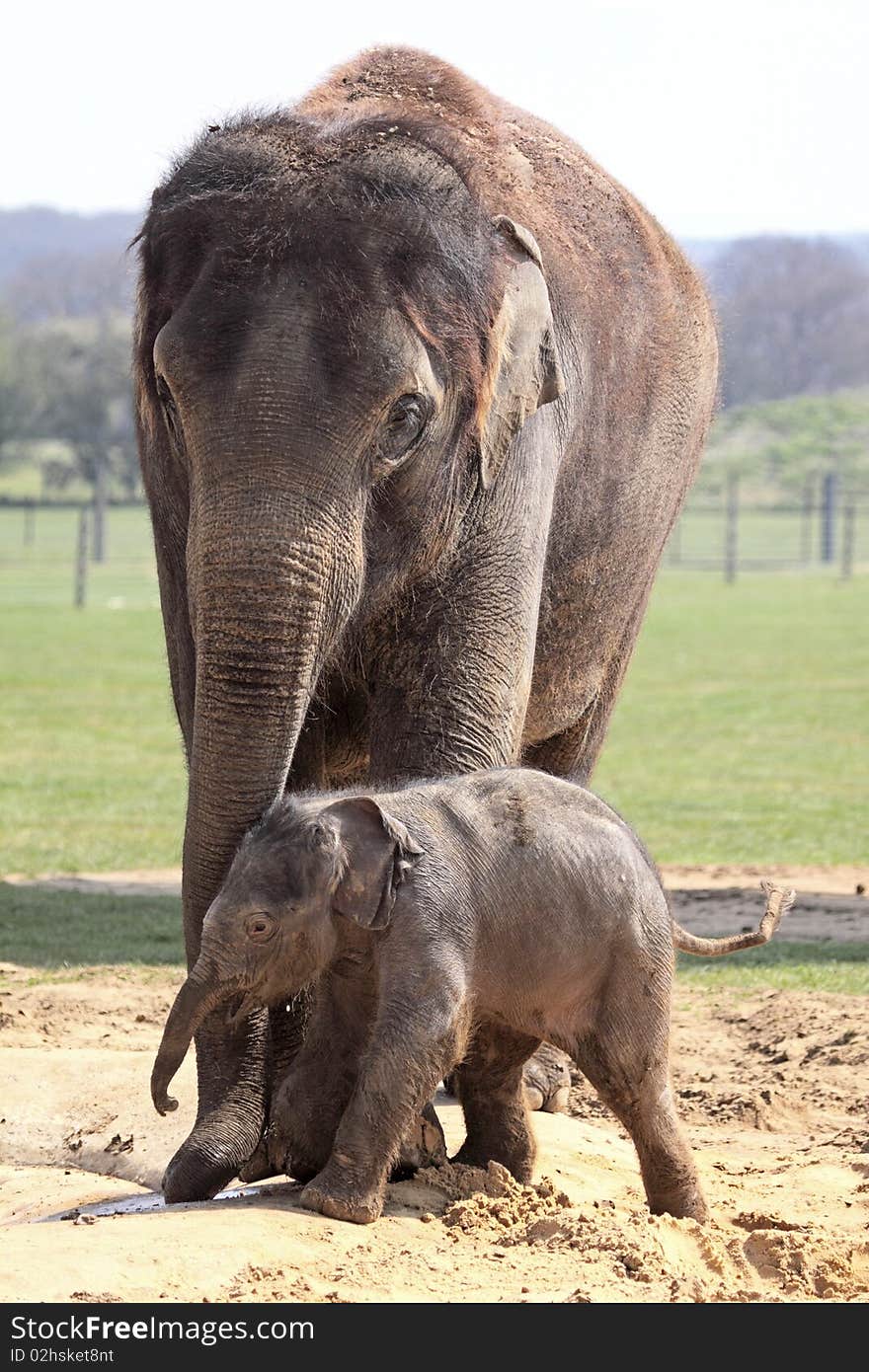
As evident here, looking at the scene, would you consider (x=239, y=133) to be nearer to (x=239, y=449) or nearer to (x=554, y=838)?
(x=239, y=449)

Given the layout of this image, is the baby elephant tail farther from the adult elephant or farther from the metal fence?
the metal fence

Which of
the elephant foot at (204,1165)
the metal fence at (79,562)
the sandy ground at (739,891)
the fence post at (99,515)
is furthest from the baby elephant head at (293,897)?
the fence post at (99,515)

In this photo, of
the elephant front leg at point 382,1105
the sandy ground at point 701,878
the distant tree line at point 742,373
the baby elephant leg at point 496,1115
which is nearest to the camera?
the elephant front leg at point 382,1105

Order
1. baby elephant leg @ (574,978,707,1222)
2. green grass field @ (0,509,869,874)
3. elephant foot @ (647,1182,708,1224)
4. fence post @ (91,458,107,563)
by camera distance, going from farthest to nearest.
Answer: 1. fence post @ (91,458,107,563)
2. green grass field @ (0,509,869,874)
3. elephant foot @ (647,1182,708,1224)
4. baby elephant leg @ (574,978,707,1222)

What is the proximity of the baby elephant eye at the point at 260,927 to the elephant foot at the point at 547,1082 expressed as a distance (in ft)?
7.79

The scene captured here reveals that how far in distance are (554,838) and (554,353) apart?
5.58 ft

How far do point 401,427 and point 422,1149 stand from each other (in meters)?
1.89

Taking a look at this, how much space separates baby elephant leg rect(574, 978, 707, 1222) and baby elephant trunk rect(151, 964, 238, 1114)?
3.09 ft

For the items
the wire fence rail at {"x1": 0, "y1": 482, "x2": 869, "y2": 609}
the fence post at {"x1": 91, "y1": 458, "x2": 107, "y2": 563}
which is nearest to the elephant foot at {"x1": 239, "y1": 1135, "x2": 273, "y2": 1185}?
the wire fence rail at {"x1": 0, "y1": 482, "x2": 869, "y2": 609}

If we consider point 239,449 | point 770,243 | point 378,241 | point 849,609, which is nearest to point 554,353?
point 378,241

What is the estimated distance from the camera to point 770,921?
6.01 metres

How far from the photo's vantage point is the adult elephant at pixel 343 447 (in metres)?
5.27

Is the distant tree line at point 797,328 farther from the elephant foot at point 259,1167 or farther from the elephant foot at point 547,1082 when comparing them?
the elephant foot at point 259,1167

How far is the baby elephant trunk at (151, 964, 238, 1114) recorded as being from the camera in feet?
16.8
